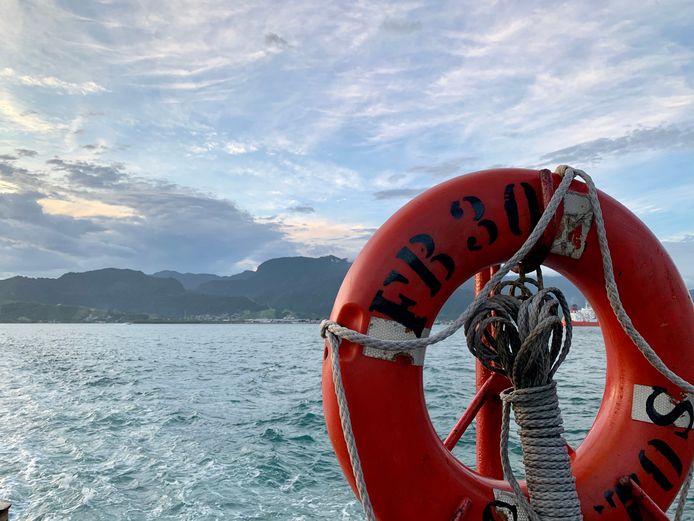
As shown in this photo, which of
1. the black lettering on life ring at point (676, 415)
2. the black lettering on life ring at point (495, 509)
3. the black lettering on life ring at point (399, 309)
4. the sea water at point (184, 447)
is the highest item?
the black lettering on life ring at point (399, 309)

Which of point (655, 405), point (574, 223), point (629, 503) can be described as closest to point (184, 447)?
point (629, 503)

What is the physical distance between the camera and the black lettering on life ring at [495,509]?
6.15 ft

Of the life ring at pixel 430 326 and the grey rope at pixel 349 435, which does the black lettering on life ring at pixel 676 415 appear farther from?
the grey rope at pixel 349 435

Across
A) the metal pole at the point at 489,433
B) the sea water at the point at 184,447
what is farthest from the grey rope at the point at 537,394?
the sea water at the point at 184,447

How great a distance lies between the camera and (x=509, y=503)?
1889 mm

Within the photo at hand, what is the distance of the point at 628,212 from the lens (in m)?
2.11

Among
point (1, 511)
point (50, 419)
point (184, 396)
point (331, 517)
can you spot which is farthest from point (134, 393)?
point (1, 511)

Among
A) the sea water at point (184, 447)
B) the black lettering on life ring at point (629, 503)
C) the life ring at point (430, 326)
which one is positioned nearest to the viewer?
the life ring at point (430, 326)

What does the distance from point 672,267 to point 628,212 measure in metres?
0.30

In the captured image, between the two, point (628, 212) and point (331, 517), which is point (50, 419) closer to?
point (331, 517)

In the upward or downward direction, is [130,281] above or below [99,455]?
above

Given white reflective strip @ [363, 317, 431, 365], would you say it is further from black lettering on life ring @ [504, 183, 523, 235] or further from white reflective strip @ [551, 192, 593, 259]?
white reflective strip @ [551, 192, 593, 259]

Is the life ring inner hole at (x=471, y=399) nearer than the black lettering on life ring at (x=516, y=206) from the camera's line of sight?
No

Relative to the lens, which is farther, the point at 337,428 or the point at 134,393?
the point at 134,393
